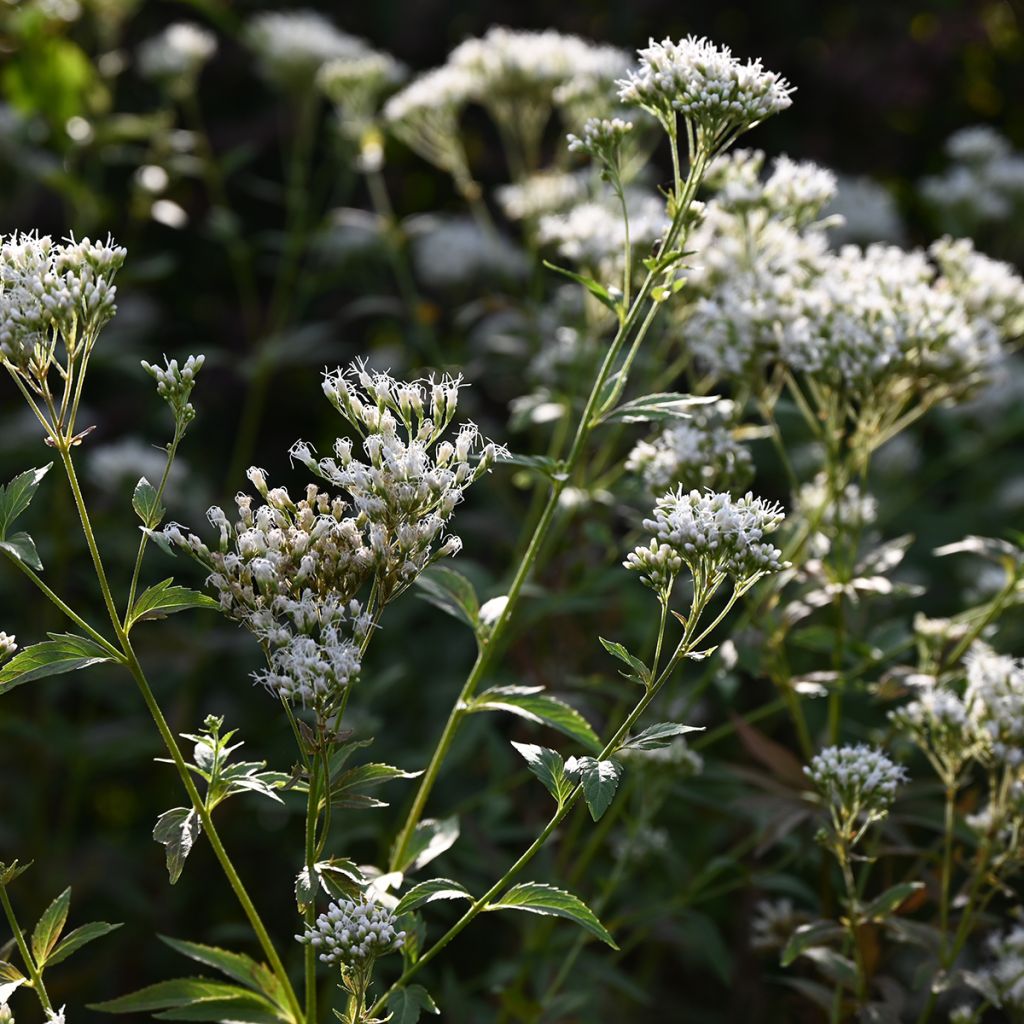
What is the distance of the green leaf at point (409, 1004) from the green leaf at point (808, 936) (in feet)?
2.31

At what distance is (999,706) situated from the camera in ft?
7.11

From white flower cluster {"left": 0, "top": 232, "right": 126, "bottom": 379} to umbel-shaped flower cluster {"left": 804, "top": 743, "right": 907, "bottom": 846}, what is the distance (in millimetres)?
1312

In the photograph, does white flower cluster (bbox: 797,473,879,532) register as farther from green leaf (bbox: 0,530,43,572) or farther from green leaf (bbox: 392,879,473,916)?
green leaf (bbox: 0,530,43,572)

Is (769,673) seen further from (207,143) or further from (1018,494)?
(207,143)

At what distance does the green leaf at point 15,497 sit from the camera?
5.71 ft

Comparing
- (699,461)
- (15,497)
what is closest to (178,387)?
(15,497)

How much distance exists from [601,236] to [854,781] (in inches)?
57.8

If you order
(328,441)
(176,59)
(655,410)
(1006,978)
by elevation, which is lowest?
(328,441)

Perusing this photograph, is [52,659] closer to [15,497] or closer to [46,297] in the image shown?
[15,497]

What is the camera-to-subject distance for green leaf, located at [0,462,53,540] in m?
1.74

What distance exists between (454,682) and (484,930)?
0.74 meters

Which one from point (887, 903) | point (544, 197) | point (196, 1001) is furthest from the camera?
point (544, 197)

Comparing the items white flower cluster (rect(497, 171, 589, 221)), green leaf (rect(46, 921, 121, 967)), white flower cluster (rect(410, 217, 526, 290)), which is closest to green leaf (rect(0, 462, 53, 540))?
green leaf (rect(46, 921, 121, 967))

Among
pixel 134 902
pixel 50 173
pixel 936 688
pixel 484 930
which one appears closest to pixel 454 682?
pixel 484 930
